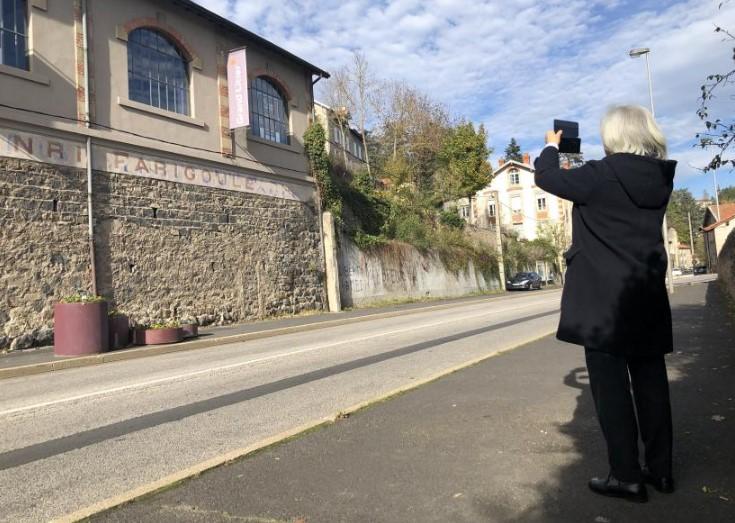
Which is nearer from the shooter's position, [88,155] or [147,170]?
[88,155]

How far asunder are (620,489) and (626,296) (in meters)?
0.99

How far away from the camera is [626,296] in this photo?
9.73 feet

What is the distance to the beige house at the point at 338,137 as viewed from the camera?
3331cm

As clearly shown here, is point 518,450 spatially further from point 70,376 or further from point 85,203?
point 85,203

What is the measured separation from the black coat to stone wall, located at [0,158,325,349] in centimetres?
1309

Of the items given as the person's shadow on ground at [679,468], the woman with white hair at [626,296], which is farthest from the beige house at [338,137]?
the woman with white hair at [626,296]

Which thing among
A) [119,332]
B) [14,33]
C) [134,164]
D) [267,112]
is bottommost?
[119,332]

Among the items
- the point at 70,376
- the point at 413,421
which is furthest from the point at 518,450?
the point at 70,376

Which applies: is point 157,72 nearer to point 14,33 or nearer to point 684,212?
point 14,33

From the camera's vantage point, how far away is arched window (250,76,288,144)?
20.7 meters

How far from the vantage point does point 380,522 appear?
2850 millimetres

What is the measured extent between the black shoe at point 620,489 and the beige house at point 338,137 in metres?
29.5

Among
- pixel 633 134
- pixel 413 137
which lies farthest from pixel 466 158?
pixel 633 134

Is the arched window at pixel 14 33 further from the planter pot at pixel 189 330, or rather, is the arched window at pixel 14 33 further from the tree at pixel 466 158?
the tree at pixel 466 158
